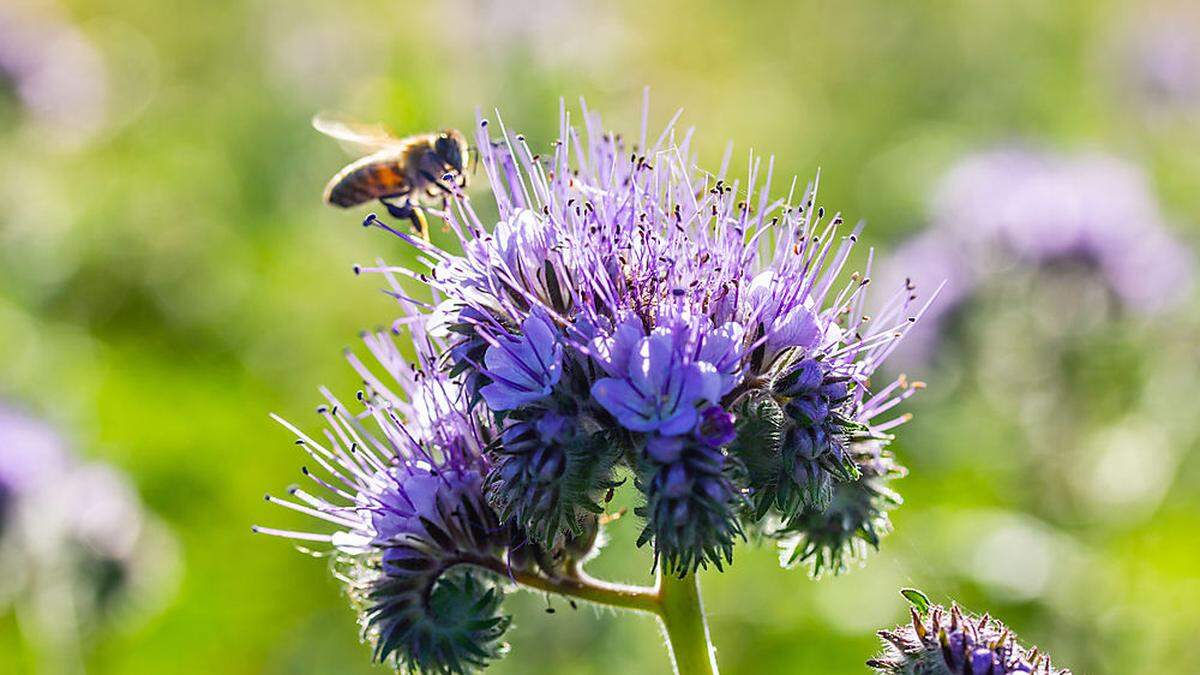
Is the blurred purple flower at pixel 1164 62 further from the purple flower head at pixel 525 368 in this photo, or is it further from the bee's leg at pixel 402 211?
the purple flower head at pixel 525 368

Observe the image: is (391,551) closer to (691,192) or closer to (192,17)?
→ (691,192)

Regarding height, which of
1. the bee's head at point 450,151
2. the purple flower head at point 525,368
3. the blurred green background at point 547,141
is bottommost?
the purple flower head at point 525,368

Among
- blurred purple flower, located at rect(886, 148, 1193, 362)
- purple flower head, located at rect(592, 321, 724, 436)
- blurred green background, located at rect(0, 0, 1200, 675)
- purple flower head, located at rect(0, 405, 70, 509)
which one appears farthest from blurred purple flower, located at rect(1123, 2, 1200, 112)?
purple flower head, located at rect(592, 321, 724, 436)

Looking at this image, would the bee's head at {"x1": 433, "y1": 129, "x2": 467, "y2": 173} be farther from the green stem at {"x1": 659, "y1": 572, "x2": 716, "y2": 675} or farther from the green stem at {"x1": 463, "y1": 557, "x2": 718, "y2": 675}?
the green stem at {"x1": 659, "y1": 572, "x2": 716, "y2": 675}

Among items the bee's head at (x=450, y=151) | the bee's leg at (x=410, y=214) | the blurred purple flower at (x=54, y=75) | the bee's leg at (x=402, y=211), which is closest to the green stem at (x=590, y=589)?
the bee's leg at (x=410, y=214)

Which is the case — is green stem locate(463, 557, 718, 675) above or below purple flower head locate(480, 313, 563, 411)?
below

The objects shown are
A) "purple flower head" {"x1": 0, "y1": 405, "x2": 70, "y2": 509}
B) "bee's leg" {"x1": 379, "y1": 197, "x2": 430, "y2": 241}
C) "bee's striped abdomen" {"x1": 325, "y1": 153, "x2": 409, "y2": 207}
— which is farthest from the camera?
"purple flower head" {"x1": 0, "y1": 405, "x2": 70, "y2": 509}

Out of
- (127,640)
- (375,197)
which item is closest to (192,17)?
(127,640)
